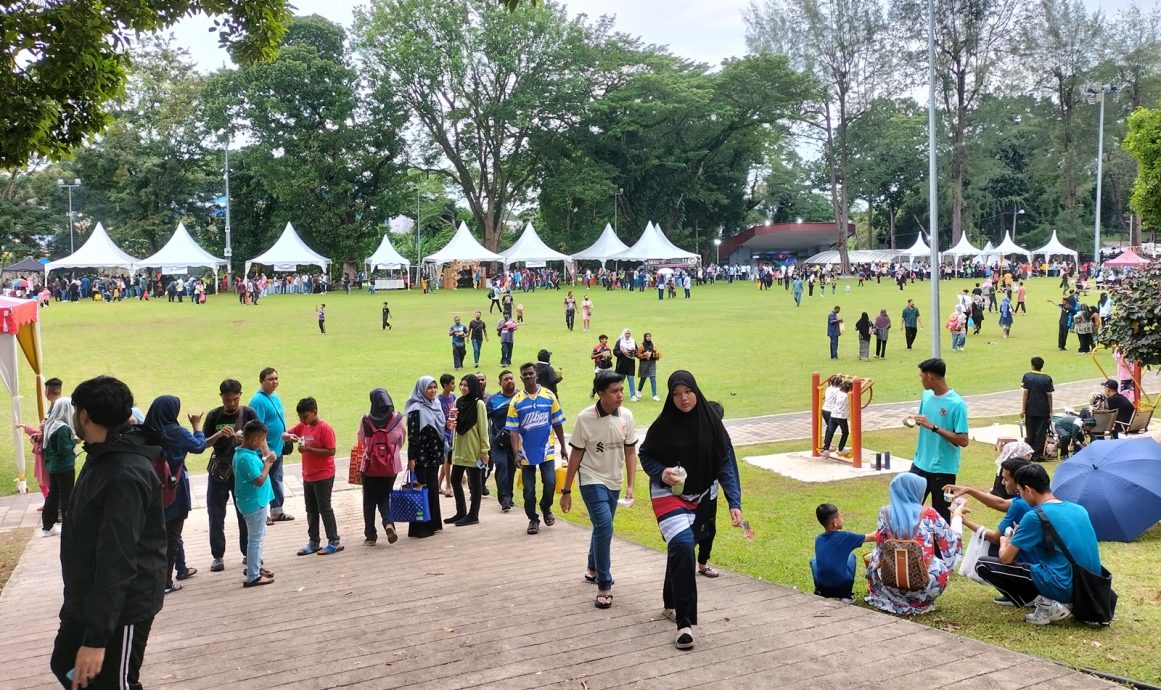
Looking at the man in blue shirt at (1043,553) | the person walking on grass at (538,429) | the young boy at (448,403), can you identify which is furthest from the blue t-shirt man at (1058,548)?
the young boy at (448,403)

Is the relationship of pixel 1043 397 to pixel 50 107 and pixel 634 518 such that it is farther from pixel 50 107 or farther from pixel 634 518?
pixel 50 107

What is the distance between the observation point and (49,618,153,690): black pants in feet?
10.6

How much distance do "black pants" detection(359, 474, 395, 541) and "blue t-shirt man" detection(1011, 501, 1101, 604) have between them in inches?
186

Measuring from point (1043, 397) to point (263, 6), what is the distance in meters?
9.48

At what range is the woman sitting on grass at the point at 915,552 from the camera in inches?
217

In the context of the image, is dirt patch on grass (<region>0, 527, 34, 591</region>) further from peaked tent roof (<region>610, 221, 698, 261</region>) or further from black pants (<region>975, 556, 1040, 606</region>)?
peaked tent roof (<region>610, 221, 698, 261</region>)

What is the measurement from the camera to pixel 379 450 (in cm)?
722

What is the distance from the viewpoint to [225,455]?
→ 6879 millimetres

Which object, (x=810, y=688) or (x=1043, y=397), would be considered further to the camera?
(x=1043, y=397)

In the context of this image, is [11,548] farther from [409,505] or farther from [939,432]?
[939,432]

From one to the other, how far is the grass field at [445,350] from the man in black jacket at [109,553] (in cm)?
948

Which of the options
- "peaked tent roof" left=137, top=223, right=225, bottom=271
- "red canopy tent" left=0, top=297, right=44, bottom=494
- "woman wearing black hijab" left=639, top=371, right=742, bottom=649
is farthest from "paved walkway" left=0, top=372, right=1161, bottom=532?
"peaked tent roof" left=137, top=223, right=225, bottom=271

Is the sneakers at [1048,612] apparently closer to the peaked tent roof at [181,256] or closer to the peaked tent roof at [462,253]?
the peaked tent roof at [462,253]

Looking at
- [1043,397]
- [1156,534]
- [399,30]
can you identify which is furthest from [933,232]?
[399,30]
